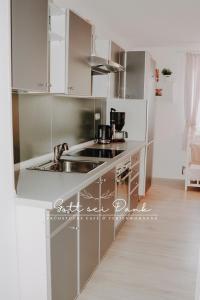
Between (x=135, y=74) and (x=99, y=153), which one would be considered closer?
(x=99, y=153)

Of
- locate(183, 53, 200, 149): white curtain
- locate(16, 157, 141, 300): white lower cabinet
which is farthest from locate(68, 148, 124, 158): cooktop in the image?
locate(183, 53, 200, 149): white curtain

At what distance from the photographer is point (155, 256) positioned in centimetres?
279

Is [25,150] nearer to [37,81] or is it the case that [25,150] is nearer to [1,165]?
[37,81]

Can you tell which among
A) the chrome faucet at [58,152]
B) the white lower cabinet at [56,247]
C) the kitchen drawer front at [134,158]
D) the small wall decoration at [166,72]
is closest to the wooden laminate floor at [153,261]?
the white lower cabinet at [56,247]

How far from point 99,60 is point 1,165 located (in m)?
1.60

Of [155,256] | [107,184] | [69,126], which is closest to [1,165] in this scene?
[107,184]

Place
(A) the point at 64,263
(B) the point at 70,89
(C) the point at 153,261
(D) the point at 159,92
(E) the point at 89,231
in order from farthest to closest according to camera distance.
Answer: (D) the point at 159,92
(C) the point at 153,261
(B) the point at 70,89
(E) the point at 89,231
(A) the point at 64,263

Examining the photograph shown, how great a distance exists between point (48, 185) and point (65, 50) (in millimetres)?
1024

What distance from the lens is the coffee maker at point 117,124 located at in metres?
4.09

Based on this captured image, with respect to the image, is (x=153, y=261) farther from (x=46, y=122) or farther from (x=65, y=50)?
(x=65, y=50)

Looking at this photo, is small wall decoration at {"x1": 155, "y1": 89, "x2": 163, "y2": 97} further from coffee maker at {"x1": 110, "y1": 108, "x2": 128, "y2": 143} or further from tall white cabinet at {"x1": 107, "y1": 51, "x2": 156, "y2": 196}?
coffee maker at {"x1": 110, "y1": 108, "x2": 128, "y2": 143}

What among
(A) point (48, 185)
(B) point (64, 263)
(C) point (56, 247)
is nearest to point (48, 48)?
(A) point (48, 185)

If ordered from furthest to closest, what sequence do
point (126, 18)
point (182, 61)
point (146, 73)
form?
point (182, 61)
point (146, 73)
point (126, 18)

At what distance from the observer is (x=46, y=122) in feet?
8.62
